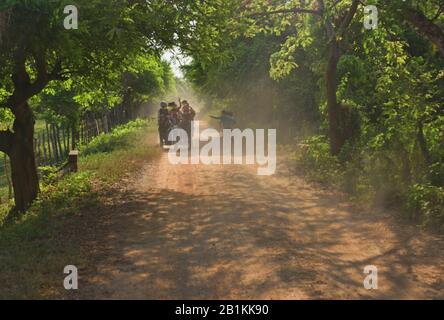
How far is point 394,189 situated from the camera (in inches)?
434

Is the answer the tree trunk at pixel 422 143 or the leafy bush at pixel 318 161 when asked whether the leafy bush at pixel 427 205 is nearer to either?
the tree trunk at pixel 422 143

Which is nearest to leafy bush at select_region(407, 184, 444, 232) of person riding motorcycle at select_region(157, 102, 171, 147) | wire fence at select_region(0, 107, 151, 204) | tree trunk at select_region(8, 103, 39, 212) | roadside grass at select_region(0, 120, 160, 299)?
roadside grass at select_region(0, 120, 160, 299)

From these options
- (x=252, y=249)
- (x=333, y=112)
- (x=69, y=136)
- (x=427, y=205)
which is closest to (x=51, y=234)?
(x=252, y=249)

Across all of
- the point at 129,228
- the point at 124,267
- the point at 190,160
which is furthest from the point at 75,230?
the point at 190,160

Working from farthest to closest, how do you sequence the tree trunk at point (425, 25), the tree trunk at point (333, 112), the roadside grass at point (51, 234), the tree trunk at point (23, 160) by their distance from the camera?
1. the tree trunk at point (333, 112)
2. the tree trunk at point (23, 160)
3. the tree trunk at point (425, 25)
4. the roadside grass at point (51, 234)

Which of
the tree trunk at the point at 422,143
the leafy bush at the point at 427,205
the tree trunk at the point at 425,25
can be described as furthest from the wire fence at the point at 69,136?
the tree trunk at the point at 425,25

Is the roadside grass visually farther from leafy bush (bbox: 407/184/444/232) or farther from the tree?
leafy bush (bbox: 407/184/444/232)

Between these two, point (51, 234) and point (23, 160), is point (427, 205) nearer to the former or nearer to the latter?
point (51, 234)

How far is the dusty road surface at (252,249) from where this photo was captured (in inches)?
253

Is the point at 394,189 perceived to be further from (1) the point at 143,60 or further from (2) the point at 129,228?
(1) the point at 143,60

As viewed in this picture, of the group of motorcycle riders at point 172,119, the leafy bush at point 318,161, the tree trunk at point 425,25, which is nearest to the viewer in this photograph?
the tree trunk at point 425,25

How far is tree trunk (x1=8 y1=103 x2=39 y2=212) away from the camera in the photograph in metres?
12.9

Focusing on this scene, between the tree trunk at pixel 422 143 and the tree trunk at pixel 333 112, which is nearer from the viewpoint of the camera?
the tree trunk at pixel 422 143

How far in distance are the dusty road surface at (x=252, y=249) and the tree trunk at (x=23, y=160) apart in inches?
96.0
